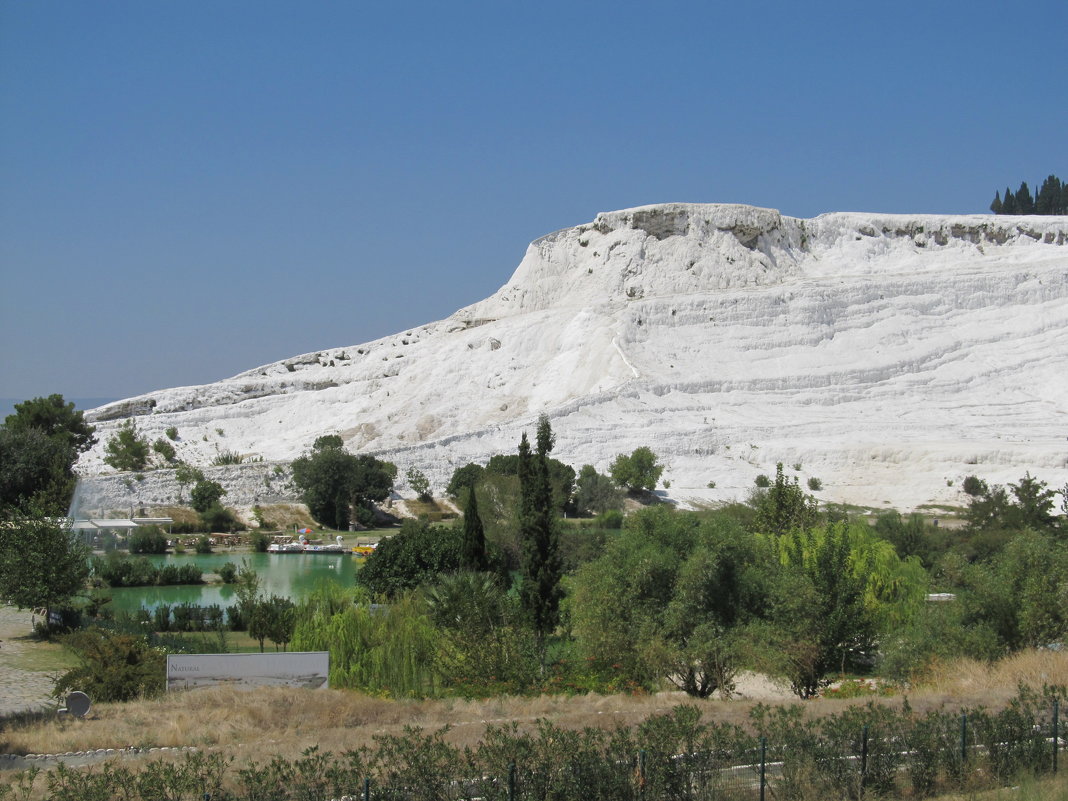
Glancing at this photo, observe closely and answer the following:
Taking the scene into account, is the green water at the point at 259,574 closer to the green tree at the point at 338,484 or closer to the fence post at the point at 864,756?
the green tree at the point at 338,484

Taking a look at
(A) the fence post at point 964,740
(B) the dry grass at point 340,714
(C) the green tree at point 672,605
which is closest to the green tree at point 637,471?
(C) the green tree at point 672,605

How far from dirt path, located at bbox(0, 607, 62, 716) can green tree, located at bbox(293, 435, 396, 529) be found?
2202 centimetres

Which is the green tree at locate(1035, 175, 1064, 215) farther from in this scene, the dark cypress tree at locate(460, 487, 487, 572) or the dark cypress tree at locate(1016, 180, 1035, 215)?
the dark cypress tree at locate(460, 487, 487, 572)

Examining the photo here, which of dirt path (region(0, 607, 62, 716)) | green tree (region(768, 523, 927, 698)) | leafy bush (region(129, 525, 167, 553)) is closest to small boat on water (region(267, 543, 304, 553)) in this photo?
leafy bush (region(129, 525, 167, 553))

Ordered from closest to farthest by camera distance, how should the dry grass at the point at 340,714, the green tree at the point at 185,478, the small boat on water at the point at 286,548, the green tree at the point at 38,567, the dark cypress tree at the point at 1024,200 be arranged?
the dry grass at the point at 340,714 < the green tree at the point at 38,567 < the small boat on water at the point at 286,548 < the green tree at the point at 185,478 < the dark cypress tree at the point at 1024,200

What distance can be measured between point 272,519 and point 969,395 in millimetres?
39212

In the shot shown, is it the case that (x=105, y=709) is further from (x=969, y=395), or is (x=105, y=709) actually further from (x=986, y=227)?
(x=986, y=227)

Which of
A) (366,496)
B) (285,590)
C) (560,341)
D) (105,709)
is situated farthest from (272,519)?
(105,709)

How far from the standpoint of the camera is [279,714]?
1455cm

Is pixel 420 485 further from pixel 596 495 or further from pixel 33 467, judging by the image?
pixel 33 467

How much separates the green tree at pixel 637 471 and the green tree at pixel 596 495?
2.29 feet

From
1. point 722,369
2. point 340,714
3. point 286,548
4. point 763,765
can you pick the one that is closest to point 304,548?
point 286,548

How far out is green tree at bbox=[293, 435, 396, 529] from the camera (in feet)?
158

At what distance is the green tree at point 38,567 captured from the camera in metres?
24.1
